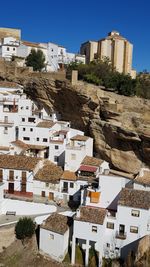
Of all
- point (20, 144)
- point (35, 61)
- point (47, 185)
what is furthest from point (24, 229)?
point (35, 61)

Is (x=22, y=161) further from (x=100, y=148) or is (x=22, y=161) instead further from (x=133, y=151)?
(x=133, y=151)

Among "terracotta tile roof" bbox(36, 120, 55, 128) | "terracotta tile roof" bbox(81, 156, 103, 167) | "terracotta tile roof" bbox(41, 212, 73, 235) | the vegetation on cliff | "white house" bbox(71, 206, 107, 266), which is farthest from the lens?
the vegetation on cliff

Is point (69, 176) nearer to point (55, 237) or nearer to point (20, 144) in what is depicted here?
point (55, 237)

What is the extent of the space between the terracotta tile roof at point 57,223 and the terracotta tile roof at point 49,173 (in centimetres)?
430

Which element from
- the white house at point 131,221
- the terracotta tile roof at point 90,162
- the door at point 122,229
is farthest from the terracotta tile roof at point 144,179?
the door at point 122,229

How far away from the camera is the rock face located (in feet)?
96.3

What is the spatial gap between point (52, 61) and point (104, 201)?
36031 mm

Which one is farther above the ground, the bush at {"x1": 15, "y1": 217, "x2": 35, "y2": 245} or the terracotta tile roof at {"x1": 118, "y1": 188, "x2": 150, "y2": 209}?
the terracotta tile roof at {"x1": 118, "y1": 188, "x2": 150, "y2": 209}

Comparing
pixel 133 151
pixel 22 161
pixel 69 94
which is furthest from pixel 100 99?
pixel 22 161

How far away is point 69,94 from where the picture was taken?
3322cm

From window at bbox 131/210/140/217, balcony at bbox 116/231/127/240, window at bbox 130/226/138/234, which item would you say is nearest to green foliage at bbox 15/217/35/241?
balcony at bbox 116/231/127/240

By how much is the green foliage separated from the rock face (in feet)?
38.4

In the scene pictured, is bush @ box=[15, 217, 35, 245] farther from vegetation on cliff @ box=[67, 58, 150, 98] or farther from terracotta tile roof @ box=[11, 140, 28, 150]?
vegetation on cliff @ box=[67, 58, 150, 98]

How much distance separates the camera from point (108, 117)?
31016 millimetres
